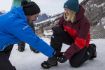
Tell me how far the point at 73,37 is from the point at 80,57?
8.9 inches

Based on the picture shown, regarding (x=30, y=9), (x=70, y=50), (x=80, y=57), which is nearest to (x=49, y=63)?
(x=70, y=50)

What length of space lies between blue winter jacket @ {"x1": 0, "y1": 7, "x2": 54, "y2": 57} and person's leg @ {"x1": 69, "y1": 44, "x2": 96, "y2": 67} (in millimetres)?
759

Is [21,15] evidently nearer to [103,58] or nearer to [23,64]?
[23,64]

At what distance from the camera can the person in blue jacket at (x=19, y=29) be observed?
3.00 metres

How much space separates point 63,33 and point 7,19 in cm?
99

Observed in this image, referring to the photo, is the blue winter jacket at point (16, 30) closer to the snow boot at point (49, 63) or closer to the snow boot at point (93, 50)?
the snow boot at point (49, 63)

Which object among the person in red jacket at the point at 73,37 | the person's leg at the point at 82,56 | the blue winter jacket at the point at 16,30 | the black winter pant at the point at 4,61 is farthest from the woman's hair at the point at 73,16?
the black winter pant at the point at 4,61

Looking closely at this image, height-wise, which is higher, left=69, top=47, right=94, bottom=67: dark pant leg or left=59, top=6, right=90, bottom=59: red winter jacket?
left=59, top=6, right=90, bottom=59: red winter jacket

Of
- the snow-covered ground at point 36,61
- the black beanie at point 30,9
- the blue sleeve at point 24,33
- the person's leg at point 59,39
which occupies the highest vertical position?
the black beanie at point 30,9

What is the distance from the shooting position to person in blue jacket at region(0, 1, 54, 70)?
9.84ft

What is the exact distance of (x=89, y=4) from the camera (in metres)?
8.15

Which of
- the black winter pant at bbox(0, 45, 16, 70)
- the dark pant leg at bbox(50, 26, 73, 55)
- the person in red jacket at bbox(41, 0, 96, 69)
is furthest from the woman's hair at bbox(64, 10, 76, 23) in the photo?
the black winter pant at bbox(0, 45, 16, 70)

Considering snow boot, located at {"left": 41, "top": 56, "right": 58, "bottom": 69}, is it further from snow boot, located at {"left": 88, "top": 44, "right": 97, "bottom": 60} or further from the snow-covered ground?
snow boot, located at {"left": 88, "top": 44, "right": 97, "bottom": 60}

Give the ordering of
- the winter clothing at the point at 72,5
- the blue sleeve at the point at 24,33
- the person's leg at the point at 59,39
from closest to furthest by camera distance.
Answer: the blue sleeve at the point at 24,33 < the winter clothing at the point at 72,5 < the person's leg at the point at 59,39
